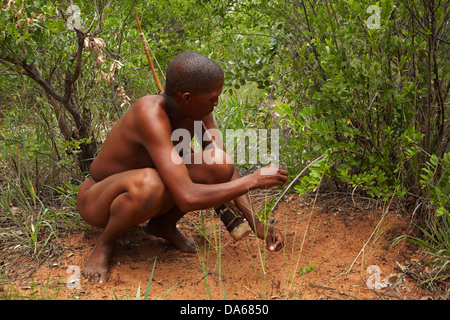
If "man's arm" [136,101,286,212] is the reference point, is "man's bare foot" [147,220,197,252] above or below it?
below

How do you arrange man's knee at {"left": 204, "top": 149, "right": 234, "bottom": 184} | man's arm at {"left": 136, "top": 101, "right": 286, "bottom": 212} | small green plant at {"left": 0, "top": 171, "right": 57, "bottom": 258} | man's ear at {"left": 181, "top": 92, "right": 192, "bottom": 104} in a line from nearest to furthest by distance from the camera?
1. man's arm at {"left": 136, "top": 101, "right": 286, "bottom": 212}
2. man's ear at {"left": 181, "top": 92, "right": 192, "bottom": 104}
3. man's knee at {"left": 204, "top": 149, "right": 234, "bottom": 184}
4. small green plant at {"left": 0, "top": 171, "right": 57, "bottom": 258}

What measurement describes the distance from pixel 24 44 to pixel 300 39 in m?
1.77

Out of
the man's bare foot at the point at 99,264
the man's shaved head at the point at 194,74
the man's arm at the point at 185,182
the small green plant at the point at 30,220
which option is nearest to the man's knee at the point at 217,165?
the man's arm at the point at 185,182

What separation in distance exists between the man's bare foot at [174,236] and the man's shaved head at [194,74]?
2.96ft

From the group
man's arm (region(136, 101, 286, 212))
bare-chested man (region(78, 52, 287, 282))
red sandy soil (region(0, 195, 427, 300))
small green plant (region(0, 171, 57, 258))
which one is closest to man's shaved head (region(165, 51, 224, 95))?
bare-chested man (region(78, 52, 287, 282))

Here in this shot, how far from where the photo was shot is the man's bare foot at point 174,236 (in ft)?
9.57

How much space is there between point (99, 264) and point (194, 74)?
112cm

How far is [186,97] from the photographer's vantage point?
2.47 metres

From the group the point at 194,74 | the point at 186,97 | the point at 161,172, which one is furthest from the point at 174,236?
the point at 194,74

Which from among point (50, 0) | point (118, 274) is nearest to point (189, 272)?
point (118, 274)

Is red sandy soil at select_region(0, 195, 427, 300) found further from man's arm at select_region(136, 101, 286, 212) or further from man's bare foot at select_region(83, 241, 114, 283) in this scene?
man's arm at select_region(136, 101, 286, 212)

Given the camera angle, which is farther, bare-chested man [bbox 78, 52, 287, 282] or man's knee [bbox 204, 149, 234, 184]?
man's knee [bbox 204, 149, 234, 184]

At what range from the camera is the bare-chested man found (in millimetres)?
2365

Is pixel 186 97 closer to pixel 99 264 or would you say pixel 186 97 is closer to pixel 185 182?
pixel 185 182
